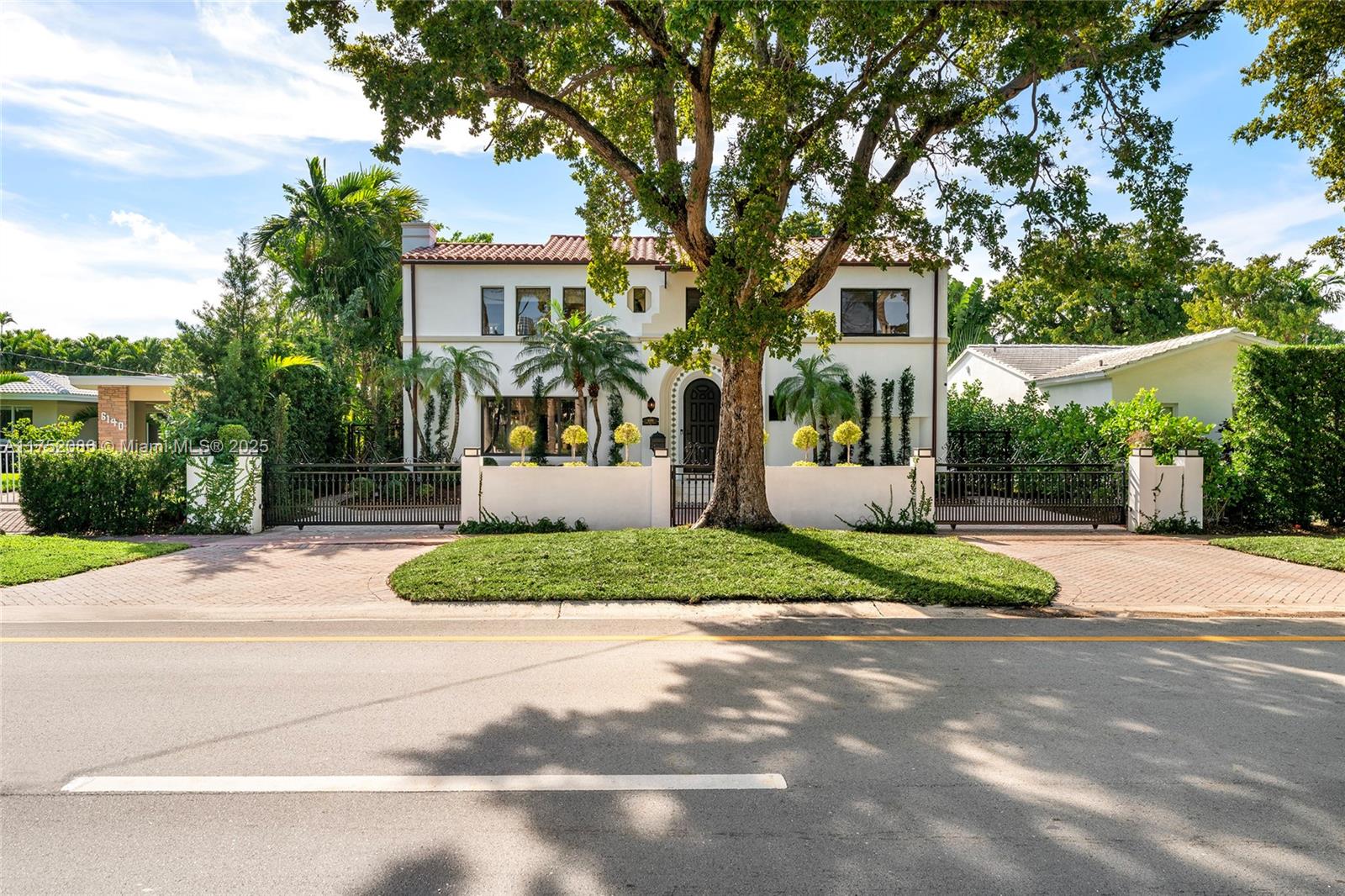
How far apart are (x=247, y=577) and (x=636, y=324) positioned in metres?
14.9

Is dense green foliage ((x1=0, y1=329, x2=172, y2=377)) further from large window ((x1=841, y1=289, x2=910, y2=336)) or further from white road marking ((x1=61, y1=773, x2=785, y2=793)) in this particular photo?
white road marking ((x1=61, y1=773, x2=785, y2=793))

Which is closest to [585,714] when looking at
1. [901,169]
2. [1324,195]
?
[901,169]

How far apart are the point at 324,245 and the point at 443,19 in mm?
20982

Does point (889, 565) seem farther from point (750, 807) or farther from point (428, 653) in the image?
point (750, 807)

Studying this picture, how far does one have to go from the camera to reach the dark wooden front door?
24.0 metres

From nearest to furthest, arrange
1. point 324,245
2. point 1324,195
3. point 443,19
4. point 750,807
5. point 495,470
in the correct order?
point 750,807
point 443,19
point 1324,195
point 495,470
point 324,245

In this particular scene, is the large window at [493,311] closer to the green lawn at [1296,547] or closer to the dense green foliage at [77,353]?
the green lawn at [1296,547]

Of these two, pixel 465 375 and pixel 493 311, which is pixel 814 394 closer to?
pixel 493 311

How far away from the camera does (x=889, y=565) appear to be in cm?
971

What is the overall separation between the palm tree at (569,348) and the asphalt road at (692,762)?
14.9 meters

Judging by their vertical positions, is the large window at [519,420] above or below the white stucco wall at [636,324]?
below

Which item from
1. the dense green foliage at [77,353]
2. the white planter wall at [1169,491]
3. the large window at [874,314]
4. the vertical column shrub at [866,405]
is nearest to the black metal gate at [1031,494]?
the white planter wall at [1169,491]

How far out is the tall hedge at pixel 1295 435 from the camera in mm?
13945

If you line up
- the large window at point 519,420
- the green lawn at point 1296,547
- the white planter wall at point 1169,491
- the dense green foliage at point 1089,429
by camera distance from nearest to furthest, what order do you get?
the green lawn at point 1296,547 < the white planter wall at point 1169,491 < the dense green foliage at point 1089,429 < the large window at point 519,420
